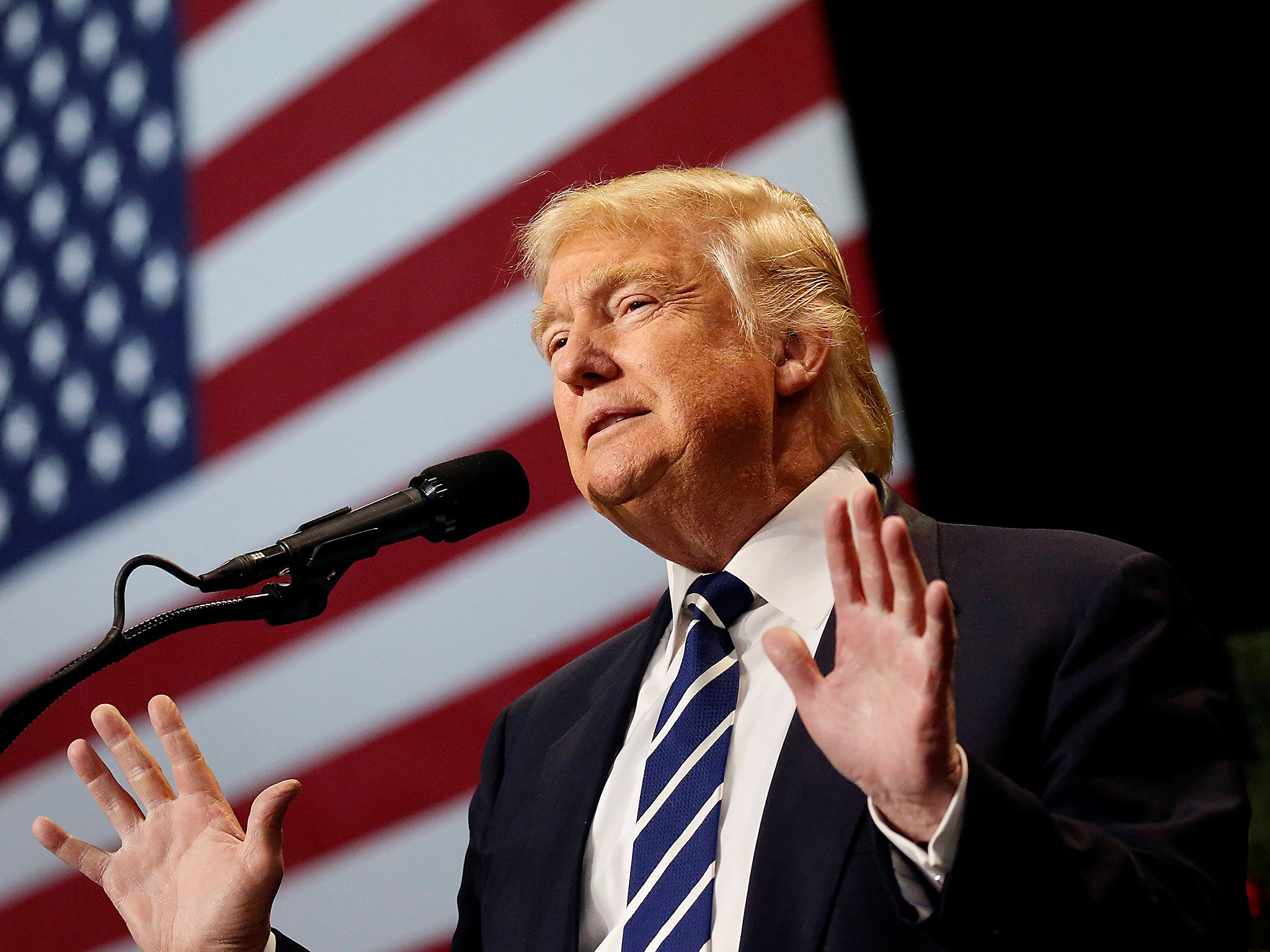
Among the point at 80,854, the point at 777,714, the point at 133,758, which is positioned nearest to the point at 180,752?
the point at 133,758

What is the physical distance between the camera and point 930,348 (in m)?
2.11

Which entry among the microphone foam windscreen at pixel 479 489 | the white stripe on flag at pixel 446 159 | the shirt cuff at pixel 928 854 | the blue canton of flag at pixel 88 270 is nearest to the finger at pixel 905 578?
the shirt cuff at pixel 928 854

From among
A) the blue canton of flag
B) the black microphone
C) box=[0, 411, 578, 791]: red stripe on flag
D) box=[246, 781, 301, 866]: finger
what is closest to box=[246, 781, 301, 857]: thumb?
box=[246, 781, 301, 866]: finger

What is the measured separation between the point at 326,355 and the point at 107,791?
1.38 meters

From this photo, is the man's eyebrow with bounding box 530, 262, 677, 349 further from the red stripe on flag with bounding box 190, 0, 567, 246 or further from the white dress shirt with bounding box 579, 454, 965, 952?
the red stripe on flag with bounding box 190, 0, 567, 246

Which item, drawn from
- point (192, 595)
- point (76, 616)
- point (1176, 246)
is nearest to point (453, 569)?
point (192, 595)

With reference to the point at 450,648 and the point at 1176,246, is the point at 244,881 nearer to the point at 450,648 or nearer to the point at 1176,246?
the point at 450,648

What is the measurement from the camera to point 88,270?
9.55 ft

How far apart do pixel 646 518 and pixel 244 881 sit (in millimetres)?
648

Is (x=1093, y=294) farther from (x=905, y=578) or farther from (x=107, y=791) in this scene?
(x=107, y=791)

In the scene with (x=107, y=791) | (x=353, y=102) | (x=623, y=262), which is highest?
(x=353, y=102)

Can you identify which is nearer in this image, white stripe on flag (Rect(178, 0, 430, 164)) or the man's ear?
the man's ear

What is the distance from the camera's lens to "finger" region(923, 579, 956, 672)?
932 mm

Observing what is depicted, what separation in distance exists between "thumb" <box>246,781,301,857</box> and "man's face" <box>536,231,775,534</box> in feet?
1.71
